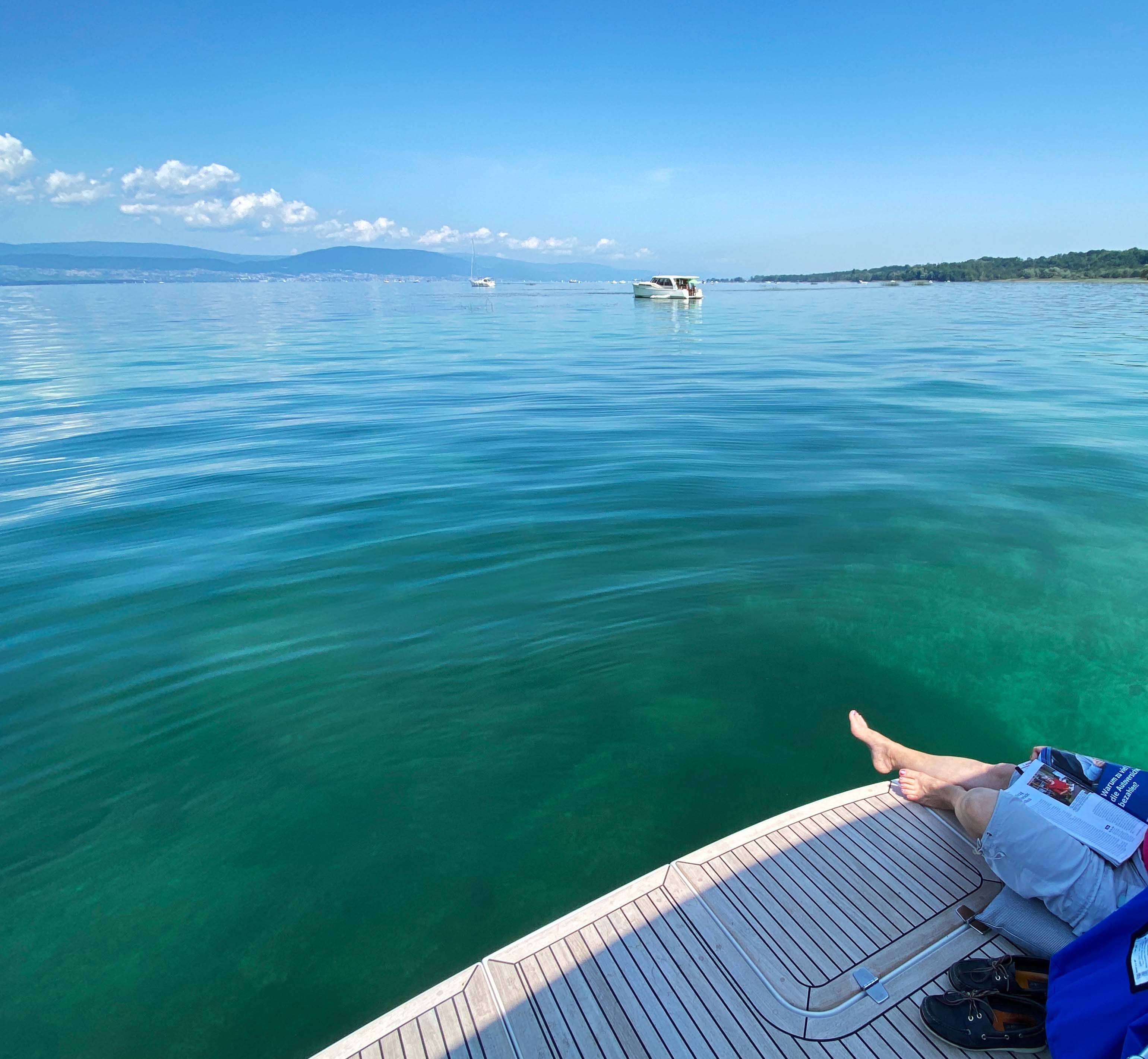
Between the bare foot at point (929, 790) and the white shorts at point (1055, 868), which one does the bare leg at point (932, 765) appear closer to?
the bare foot at point (929, 790)

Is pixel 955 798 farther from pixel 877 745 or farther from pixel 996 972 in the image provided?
pixel 996 972

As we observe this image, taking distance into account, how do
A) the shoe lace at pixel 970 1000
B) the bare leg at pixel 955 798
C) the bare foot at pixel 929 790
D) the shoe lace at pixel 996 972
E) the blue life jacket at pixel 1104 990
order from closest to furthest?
the blue life jacket at pixel 1104 990 < the shoe lace at pixel 970 1000 < the shoe lace at pixel 996 972 < the bare leg at pixel 955 798 < the bare foot at pixel 929 790

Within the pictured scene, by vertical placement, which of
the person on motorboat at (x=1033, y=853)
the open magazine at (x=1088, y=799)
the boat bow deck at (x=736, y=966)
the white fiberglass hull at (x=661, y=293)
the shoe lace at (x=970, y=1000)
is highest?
the open magazine at (x=1088, y=799)

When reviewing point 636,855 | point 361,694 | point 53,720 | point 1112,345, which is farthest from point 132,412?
point 1112,345

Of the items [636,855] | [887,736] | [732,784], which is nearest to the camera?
[636,855]

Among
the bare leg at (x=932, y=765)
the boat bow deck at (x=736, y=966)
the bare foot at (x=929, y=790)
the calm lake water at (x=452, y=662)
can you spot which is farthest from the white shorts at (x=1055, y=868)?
the calm lake water at (x=452, y=662)

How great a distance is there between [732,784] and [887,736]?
158 cm

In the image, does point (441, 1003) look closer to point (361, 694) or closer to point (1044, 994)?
point (1044, 994)

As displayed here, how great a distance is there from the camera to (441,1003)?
10.2ft

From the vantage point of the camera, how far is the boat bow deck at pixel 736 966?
9.62 ft

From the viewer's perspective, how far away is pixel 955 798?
13.6 feet

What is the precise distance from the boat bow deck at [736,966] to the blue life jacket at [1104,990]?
64 cm

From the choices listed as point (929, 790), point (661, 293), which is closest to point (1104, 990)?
point (929, 790)

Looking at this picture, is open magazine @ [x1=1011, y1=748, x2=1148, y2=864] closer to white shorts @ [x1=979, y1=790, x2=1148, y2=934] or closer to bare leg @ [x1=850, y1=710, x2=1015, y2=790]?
white shorts @ [x1=979, y1=790, x2=1148, y2=934]
